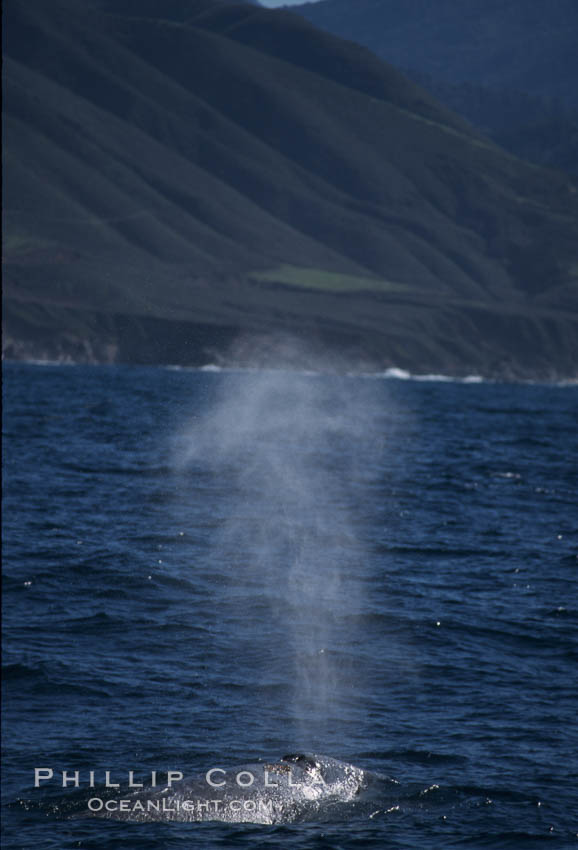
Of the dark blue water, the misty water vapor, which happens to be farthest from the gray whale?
the misty water vapor

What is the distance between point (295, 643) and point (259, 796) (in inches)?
365

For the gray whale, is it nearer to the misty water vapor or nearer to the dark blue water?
the dark blue water

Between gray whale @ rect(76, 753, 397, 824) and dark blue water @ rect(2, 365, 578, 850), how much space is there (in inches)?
12.7

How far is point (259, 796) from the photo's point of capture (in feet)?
64.6

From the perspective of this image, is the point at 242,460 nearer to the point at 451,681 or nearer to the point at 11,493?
the point at 11,493

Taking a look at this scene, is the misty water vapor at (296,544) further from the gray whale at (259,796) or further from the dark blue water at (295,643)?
the gray whale at (259,796)

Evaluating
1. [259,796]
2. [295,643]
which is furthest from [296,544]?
[259,796]

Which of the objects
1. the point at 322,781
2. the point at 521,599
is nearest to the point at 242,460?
the point at 521,599

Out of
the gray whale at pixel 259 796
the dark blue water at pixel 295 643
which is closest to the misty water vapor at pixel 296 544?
the dark blue water at pixel 295 643

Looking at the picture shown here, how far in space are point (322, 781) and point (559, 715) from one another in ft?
21.2

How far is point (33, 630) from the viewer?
1136 inches

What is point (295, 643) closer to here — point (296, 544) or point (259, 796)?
point (259, 796)

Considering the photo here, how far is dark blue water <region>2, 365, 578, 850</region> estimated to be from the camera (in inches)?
794

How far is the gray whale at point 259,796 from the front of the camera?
19.3 m
